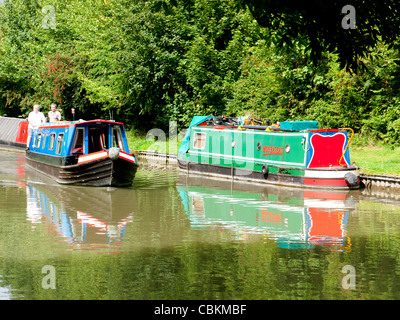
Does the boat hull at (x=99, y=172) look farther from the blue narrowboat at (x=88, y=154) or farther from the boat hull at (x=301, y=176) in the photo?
the boat hull at (x=301, y=176)

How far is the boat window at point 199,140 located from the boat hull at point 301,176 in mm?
1382

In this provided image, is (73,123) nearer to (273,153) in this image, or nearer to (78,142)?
(78,142)

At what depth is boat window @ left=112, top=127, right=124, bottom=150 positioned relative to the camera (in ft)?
58.4

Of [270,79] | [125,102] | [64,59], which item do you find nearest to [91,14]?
[64,59]

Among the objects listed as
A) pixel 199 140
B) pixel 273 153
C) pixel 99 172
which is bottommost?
pixel 99 172

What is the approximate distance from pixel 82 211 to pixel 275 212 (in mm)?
4484

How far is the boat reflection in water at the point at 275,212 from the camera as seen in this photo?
10328 millimetres

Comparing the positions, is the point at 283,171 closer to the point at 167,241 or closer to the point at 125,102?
the point at 167,241

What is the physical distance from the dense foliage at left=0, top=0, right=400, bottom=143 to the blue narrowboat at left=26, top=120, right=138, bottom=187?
5668mm

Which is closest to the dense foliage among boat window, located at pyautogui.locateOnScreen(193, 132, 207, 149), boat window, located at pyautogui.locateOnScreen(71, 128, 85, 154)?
boat window, located at pyautogui.locateOnScreen(193, 132, 207, 149)

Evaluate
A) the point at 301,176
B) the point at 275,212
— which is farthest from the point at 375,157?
the point at 275,212

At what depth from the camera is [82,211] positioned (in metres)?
13.0

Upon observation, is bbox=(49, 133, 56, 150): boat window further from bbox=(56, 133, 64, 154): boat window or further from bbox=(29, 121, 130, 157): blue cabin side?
bbox=(29, 121, 130, 157): blue cabin side
